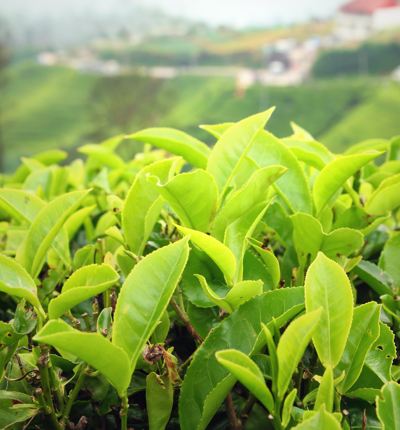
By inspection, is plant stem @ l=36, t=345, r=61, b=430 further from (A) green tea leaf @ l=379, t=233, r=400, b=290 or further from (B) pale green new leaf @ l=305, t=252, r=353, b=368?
(A) green tea leaf @ l=379, t=233, r=400, b=290

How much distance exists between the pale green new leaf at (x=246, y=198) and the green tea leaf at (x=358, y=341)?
12 cm

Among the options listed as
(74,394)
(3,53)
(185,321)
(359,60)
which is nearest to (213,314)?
(185,321)

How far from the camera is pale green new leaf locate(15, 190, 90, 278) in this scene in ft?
1.24

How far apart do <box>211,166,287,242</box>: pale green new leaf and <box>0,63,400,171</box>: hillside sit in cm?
906

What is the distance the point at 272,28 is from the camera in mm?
10773

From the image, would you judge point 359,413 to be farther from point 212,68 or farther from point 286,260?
point 212,68

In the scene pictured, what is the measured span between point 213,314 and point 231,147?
157 mm

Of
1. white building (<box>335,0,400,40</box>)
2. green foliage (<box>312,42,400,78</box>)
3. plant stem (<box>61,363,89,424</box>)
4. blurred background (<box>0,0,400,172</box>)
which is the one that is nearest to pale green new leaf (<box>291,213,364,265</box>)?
plant stem (<box>61,363,89,424</box>)

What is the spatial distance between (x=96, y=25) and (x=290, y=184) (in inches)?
480

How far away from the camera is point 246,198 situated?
13.1 inches

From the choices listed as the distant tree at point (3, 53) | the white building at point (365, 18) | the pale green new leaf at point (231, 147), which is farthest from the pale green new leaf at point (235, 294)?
the white building at point (365, 18)

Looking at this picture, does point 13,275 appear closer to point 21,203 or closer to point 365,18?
point 21,203

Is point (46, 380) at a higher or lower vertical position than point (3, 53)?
lower

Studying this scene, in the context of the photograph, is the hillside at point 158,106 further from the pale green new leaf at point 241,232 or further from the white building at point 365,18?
the pale green new leaf at point 241,232
